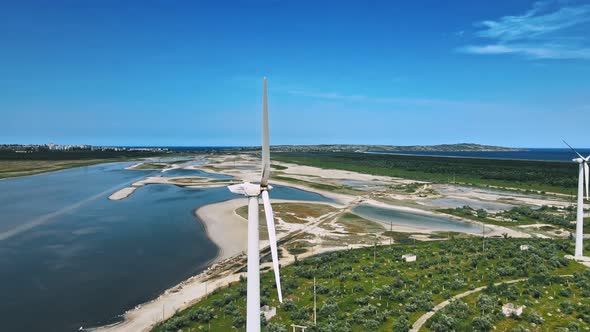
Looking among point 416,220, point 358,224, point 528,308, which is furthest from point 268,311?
point 416,220

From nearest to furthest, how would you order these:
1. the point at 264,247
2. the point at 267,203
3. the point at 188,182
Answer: the point at 267,203
the point at 264,247
the point at 188,182

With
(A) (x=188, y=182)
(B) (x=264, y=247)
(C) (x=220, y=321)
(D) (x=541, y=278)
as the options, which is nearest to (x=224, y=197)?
(A) (x=188, y=182)

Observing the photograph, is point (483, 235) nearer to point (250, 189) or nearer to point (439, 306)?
point (439, 306)

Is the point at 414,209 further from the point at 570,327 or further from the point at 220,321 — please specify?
the point at 220,321

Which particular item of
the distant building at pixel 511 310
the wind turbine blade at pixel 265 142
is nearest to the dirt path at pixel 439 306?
the distant building at pixel 511 310

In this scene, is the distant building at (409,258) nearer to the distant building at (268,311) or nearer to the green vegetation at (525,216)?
the distant building at (268,311)

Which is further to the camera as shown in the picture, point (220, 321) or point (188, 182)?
point (188, 182)

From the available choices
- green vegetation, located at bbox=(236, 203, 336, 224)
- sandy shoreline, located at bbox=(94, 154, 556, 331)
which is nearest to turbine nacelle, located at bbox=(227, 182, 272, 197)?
sandy shoreline, located at bbox=(94, 154, 556, 331)
